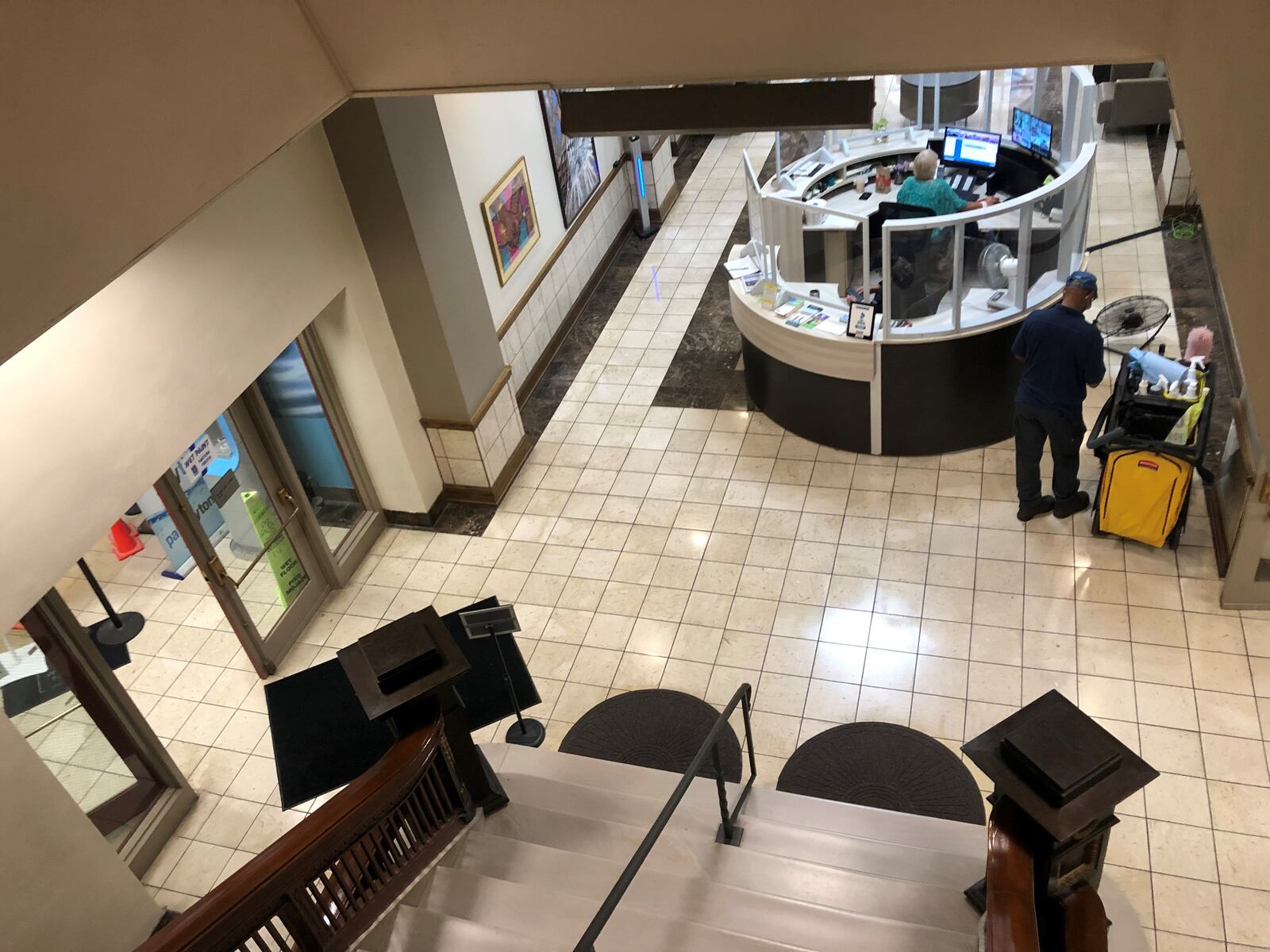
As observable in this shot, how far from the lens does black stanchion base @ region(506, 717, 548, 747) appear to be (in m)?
5.85

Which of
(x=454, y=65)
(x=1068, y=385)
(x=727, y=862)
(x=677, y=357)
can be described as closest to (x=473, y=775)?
(x=727, y=862)

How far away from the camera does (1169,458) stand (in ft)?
19.3

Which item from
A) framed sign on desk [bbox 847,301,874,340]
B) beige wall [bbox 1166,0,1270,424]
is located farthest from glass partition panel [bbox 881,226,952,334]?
beige wall [bbox 1166,0,1270,424]

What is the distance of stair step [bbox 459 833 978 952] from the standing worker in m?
3.31

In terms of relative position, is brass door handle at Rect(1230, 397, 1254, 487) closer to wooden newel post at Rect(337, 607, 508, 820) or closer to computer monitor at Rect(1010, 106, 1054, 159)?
computer monitor at Rect(1010, 106, 1054, 159)

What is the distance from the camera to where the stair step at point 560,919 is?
3766 millimetres

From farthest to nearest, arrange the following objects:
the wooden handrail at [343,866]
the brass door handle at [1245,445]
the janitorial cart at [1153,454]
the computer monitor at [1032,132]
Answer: the computer monitor at [1032,132] → the janitorial cart at [1153,454] → the brass door handle at [1245,445] → the wooden handrail at [343,866]

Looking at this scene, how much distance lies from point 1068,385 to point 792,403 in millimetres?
2123

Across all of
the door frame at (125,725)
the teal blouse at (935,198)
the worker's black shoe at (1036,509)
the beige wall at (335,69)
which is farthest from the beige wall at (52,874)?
the teal blouse at (935,198)

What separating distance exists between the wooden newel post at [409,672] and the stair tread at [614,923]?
547mm

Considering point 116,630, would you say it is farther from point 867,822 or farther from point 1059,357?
point 1059,357

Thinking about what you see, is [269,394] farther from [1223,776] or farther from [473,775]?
[1223,776]

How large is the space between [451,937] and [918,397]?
4.83 meters

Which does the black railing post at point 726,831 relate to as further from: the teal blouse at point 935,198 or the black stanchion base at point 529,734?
the teal blouse at point 935,198
